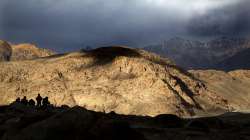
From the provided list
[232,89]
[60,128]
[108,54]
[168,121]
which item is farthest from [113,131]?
[232,89]

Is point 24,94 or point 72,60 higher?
point 72,60

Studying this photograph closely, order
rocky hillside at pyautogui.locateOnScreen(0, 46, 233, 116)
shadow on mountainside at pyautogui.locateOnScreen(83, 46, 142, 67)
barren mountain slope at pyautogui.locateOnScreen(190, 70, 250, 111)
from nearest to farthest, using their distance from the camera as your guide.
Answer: rocky hillside at pyautogui.locateOnScreen(0, 46, 233, 116) < shadow on mountainside at pyautogui.locateOnScreen(83, 46, 142, 67) < barren mountain slope at pyautogui.locateOnScreen(190, 70, 250, 111)

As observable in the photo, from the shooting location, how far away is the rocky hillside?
11125 centimetres

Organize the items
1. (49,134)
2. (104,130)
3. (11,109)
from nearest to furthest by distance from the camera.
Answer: (49,134), (104,130), (11,109)

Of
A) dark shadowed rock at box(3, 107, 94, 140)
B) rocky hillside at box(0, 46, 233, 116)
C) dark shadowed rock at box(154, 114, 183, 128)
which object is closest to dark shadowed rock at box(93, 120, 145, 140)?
dark shadowed rock at box(3, 107, 94, 140)

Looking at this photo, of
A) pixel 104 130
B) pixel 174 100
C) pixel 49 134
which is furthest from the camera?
pixel 174 100

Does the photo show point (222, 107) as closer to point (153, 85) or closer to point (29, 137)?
point (153, 85)

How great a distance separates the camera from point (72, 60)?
440 feet

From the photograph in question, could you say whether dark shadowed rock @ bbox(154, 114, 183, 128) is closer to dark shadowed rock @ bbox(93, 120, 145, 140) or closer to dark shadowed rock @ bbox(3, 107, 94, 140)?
dark shadowed rock @ bbox(93, 120, 145, 140)

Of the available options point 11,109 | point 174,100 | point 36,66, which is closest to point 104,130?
point 11,109

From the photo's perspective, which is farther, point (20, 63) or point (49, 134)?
point (20, 63)

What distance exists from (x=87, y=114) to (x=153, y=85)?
103150mm

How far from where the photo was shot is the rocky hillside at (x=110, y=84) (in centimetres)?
11125

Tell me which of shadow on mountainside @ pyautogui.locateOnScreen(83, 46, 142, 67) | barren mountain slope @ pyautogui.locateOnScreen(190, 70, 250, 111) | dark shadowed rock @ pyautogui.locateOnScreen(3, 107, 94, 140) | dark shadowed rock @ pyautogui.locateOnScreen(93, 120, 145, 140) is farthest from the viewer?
barren mountain slope @ pyautogui.locateOnScreen(190, 70, 250, 111)
